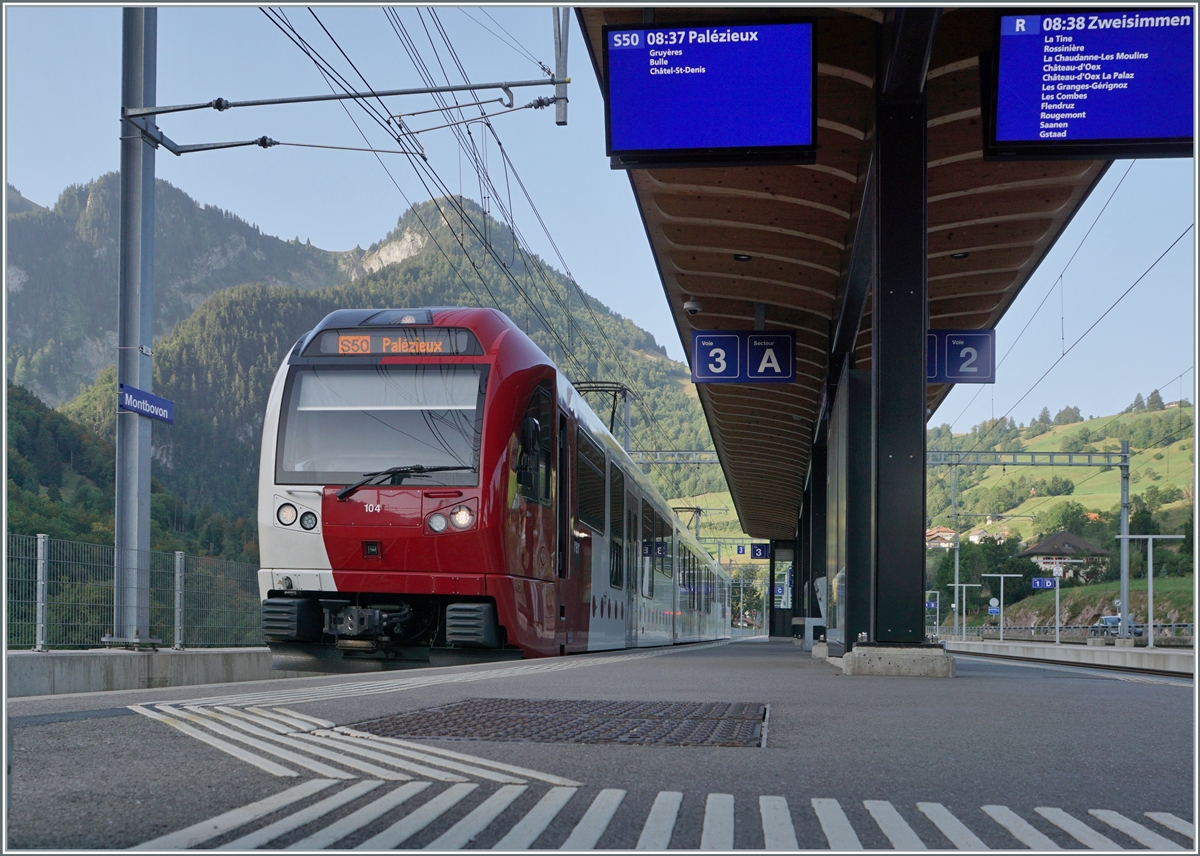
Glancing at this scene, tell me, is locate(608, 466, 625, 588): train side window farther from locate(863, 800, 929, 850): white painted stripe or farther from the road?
locate(863, 800, 929, 850): white painted stripe

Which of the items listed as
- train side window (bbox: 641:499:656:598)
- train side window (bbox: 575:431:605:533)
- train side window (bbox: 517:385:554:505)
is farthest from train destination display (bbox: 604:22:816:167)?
train side window (bbox: 641:499:656:598)

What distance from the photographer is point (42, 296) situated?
11850 centimetres

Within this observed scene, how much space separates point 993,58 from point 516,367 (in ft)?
15.5

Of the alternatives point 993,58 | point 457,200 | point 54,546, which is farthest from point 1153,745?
point 457,200

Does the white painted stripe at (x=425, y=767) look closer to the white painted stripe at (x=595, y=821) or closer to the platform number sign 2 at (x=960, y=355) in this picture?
the white painted stripe at (x=595, y=821)

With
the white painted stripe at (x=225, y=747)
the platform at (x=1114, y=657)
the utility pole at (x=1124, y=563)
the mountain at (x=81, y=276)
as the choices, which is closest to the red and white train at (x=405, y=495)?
the white painted stripe at (x=225, y=747)

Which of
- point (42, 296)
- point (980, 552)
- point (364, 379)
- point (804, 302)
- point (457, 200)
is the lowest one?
point (980, 552)

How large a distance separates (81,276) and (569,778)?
128m

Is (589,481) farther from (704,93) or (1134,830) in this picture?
(1134,830)

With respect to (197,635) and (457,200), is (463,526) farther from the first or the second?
(457,200)

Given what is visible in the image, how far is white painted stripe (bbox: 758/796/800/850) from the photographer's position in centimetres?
259

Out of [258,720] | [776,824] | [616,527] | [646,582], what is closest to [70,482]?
[646,582]

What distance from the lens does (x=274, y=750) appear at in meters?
3.79

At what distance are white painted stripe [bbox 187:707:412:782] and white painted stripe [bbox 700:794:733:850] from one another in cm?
86
